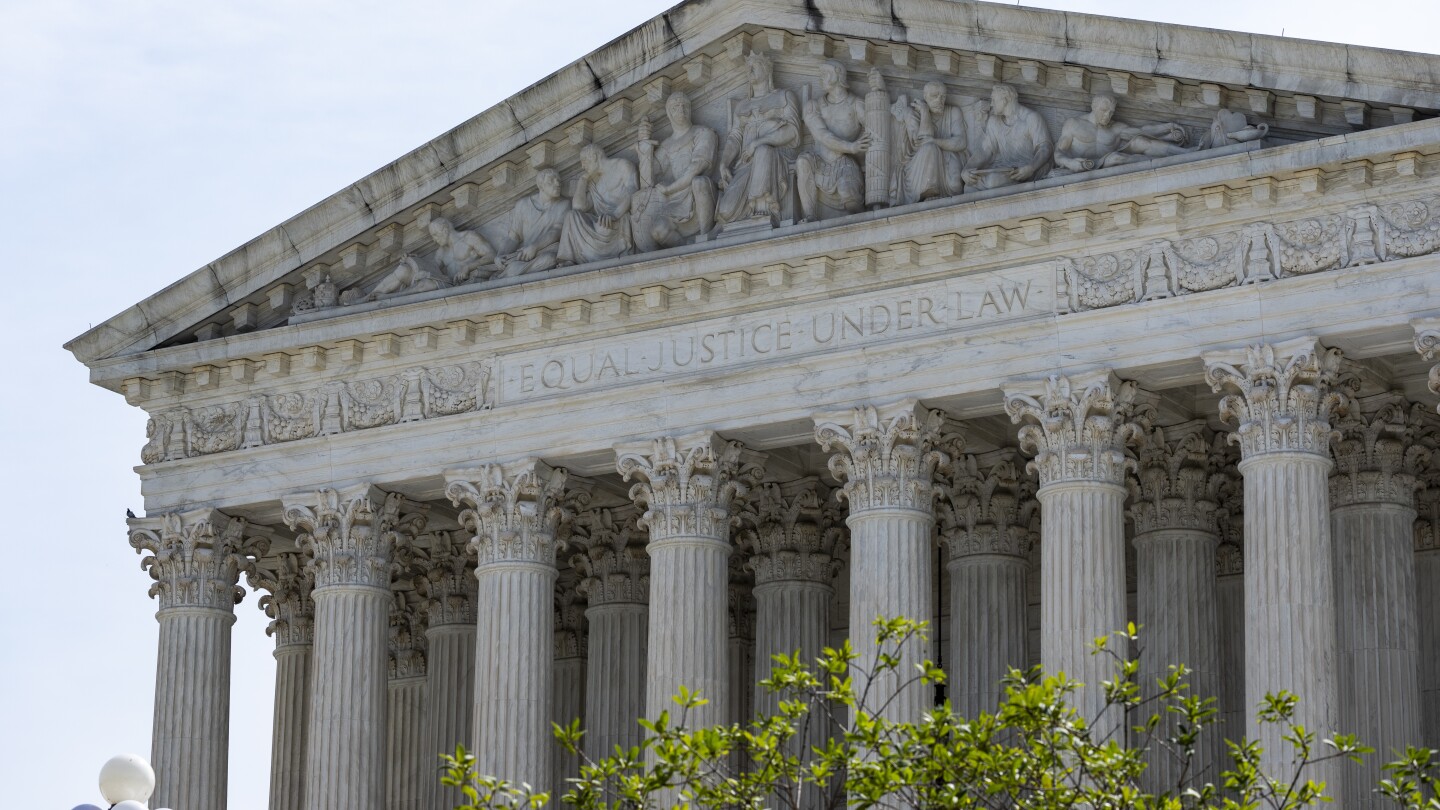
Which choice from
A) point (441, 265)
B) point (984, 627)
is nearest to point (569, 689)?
point (441, 265)

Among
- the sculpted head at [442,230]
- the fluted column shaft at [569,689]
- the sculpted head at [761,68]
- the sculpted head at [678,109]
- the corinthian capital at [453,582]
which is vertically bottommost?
the fluted column shaft at [569,689]

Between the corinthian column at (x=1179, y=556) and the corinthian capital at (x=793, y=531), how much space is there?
5.99 metres

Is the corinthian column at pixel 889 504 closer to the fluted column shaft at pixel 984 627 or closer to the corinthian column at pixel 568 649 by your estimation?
the fluted column shaft at pixel 984 627

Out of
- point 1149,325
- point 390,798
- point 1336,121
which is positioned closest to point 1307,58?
point 1336,121

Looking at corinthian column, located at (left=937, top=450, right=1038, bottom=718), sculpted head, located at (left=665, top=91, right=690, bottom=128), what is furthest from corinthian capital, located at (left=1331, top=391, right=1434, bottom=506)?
sculpted head, located at (left=665, top=91, right=690, bottom=128)

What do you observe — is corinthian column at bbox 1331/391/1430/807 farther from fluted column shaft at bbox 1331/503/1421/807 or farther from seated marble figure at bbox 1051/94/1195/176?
seated marble figure at bbox 1051/94/1195/176

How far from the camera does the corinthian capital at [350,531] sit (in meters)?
48.0

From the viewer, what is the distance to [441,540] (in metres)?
53.2

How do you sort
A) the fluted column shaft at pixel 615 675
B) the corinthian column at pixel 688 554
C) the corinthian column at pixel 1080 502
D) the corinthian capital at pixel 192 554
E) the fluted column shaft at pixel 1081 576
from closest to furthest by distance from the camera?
the fluted column shaft at pixel 1081 576 → the corinthian column at pixel 1080 502 → the corinthian column at pixel 688 554 → the corinthian capital at pixel 192 554 → the fluted column shaft at pixel 615 675

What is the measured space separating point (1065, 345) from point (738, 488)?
618cm

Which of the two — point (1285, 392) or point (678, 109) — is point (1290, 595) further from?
point (678, 109)

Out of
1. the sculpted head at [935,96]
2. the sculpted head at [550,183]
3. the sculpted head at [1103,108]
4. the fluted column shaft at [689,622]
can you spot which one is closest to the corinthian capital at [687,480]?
the fluted column shaft at [689,622]

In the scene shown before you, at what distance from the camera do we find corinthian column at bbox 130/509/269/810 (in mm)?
48906

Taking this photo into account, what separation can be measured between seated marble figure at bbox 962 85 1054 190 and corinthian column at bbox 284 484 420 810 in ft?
38.4
